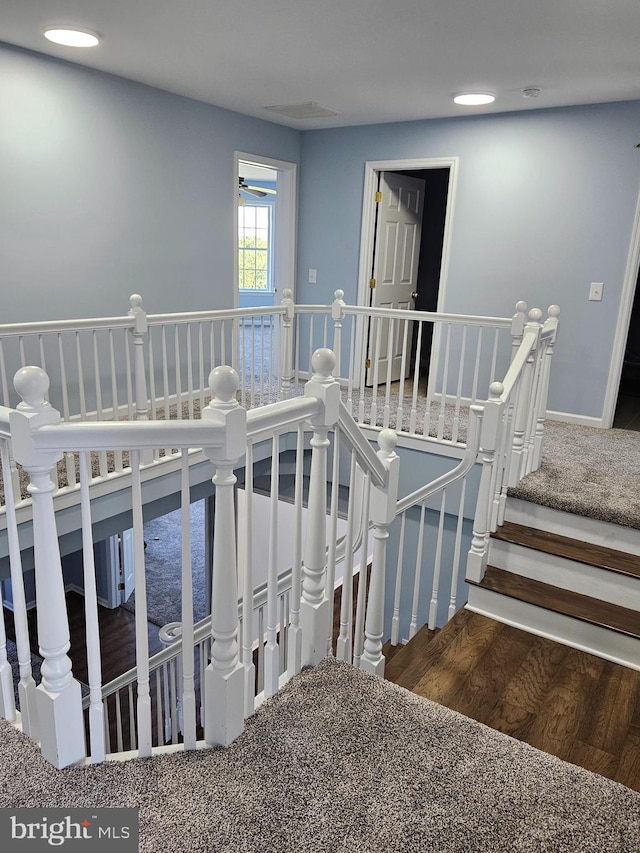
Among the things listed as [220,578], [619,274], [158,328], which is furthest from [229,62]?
→ [220,578]

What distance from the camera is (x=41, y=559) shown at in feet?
4.26

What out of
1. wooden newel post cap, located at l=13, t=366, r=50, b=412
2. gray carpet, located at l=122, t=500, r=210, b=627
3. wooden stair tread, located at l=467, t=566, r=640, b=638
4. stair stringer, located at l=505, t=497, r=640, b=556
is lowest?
gray carpet, located at l=122, t=500, r=210, b=627

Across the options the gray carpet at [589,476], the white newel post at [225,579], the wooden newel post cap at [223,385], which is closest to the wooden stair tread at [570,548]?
the gray carpet at [589,476]

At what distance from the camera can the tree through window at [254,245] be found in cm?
1039

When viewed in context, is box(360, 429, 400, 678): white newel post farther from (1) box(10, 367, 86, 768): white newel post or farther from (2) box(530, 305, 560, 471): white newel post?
(2) box(530, 305, 560, 471): white newel post

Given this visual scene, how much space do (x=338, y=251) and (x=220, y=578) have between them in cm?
489

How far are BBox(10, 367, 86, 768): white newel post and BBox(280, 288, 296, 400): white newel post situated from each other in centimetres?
347

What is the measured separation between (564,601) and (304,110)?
407cm

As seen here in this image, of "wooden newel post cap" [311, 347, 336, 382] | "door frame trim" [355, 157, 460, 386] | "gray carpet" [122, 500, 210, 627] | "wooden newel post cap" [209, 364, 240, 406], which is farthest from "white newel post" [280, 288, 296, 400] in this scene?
"wooden newel post cap" [209, 364, 240, 406]

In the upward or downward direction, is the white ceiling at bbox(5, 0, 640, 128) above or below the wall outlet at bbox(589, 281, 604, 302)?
above

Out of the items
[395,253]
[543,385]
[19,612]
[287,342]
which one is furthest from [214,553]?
[395,253]

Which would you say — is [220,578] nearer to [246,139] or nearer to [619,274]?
[619,274]

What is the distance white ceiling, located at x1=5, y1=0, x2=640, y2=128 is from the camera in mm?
2818

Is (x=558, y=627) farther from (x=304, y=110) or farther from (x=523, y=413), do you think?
(x=304, y=110)
